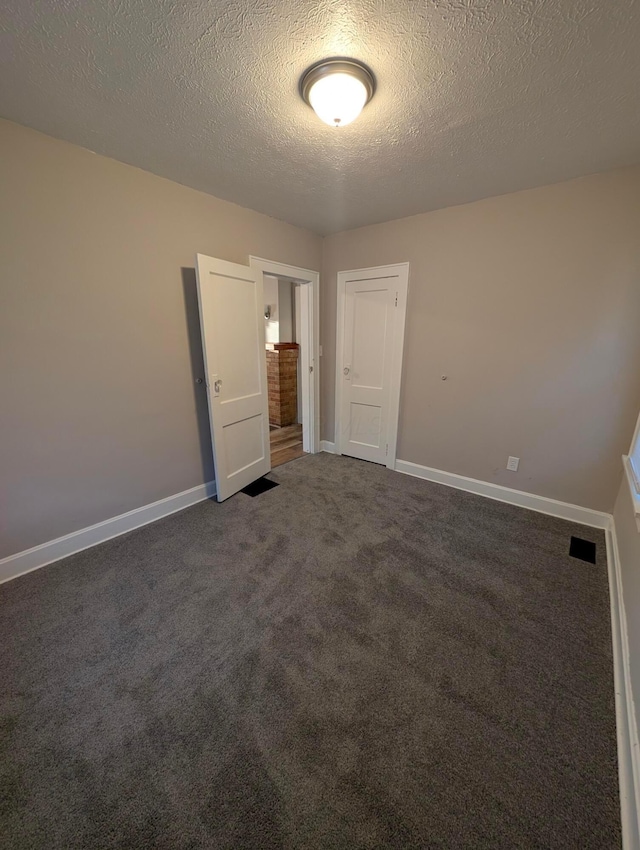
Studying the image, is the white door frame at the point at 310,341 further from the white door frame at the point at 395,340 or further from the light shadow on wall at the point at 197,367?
the light shadow on wall at the point at 197,367

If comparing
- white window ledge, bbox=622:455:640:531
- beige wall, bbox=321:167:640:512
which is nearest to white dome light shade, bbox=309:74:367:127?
beige wall, bbox=321:167:640:512

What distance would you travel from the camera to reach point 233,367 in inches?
106

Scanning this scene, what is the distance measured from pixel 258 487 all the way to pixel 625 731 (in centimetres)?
259

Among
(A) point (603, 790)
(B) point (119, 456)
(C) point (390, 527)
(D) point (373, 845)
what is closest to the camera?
(D) point (373, 845)

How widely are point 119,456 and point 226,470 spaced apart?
0.82 metres

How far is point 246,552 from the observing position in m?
2.10

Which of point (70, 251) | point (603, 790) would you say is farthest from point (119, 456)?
point (603, 790)

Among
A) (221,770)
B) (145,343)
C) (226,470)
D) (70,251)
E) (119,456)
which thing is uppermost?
(70,251)

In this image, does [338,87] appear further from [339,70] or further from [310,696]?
[310,696]

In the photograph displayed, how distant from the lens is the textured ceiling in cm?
104

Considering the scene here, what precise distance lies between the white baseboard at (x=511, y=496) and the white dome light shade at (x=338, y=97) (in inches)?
107

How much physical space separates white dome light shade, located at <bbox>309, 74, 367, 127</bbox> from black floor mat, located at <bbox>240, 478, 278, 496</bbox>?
8.49 feet

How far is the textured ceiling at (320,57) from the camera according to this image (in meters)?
1.04

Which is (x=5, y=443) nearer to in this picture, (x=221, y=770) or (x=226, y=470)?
(x=226, y=470)
